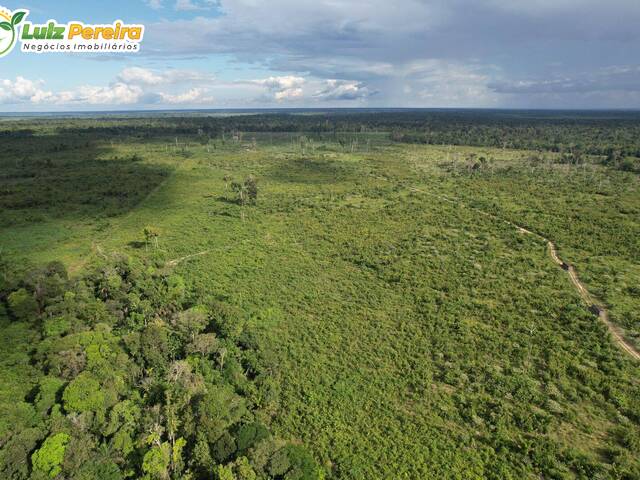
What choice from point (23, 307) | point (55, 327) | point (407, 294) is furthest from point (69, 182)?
point (407, 294)

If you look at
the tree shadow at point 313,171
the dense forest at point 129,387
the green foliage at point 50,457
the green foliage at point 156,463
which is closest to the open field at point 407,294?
the dense forest at point 129,387

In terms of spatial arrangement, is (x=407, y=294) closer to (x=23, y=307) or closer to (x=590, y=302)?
(x=590, y=302)

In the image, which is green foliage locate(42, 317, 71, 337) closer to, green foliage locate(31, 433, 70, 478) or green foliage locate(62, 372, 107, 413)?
green foliage locate(62, 372, 107, 413)

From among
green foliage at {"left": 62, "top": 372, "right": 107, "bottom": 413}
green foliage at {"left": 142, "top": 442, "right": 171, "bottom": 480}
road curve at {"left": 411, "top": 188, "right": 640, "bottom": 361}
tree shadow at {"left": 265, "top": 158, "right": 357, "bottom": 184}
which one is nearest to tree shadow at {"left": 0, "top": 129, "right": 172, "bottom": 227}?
tree shadow at {"left": 265, "top": 158, "right": 357, "bottom": 184}

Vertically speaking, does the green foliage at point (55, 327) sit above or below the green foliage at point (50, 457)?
above

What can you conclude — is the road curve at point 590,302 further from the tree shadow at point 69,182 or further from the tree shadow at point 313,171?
the tree shadow at point 69,182
